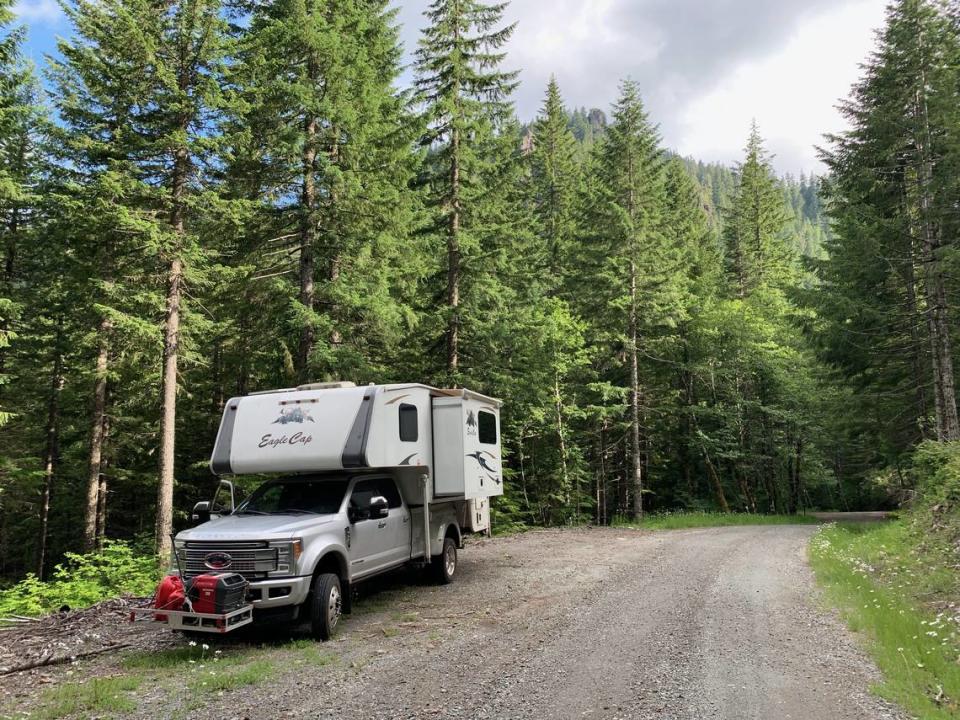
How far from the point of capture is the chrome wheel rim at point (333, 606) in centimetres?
730

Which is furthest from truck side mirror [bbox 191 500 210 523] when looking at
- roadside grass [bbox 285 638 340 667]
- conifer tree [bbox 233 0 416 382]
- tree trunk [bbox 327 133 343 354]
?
tree trunk [bbox 327 133 343 354]

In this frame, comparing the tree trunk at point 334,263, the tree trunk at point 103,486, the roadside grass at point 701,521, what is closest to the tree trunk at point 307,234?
the tree trunk at point 334,263

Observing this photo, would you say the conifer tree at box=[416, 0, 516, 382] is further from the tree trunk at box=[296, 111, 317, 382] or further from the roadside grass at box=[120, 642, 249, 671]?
the roadside grass at box=[120, 642, 249, 671]

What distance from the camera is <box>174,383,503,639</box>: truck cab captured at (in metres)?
7.07

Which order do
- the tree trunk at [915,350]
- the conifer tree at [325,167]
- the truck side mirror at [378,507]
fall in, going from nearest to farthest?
the truck side mirror at [378,507]
the conifer tree at [325,167]
the tree trunk at [915,350]

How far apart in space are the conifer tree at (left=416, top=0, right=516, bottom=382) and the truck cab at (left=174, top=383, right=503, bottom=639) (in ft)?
26.0

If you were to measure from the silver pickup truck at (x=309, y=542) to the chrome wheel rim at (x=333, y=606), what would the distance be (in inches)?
0.4

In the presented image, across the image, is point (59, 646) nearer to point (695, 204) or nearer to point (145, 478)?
point (145, 478)

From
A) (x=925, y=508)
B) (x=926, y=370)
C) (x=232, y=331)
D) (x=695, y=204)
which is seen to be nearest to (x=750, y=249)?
(x=695, y=204)

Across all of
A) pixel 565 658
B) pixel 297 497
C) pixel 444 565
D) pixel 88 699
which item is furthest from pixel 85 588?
pixel 565 658

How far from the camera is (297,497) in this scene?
844 cm

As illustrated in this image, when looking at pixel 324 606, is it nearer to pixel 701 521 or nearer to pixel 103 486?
pixel 103 486

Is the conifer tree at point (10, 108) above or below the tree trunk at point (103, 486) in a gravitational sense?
above

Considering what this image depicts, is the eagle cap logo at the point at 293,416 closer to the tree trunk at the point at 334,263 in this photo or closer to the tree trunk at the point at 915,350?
the tree trunk at the point at 334,263
